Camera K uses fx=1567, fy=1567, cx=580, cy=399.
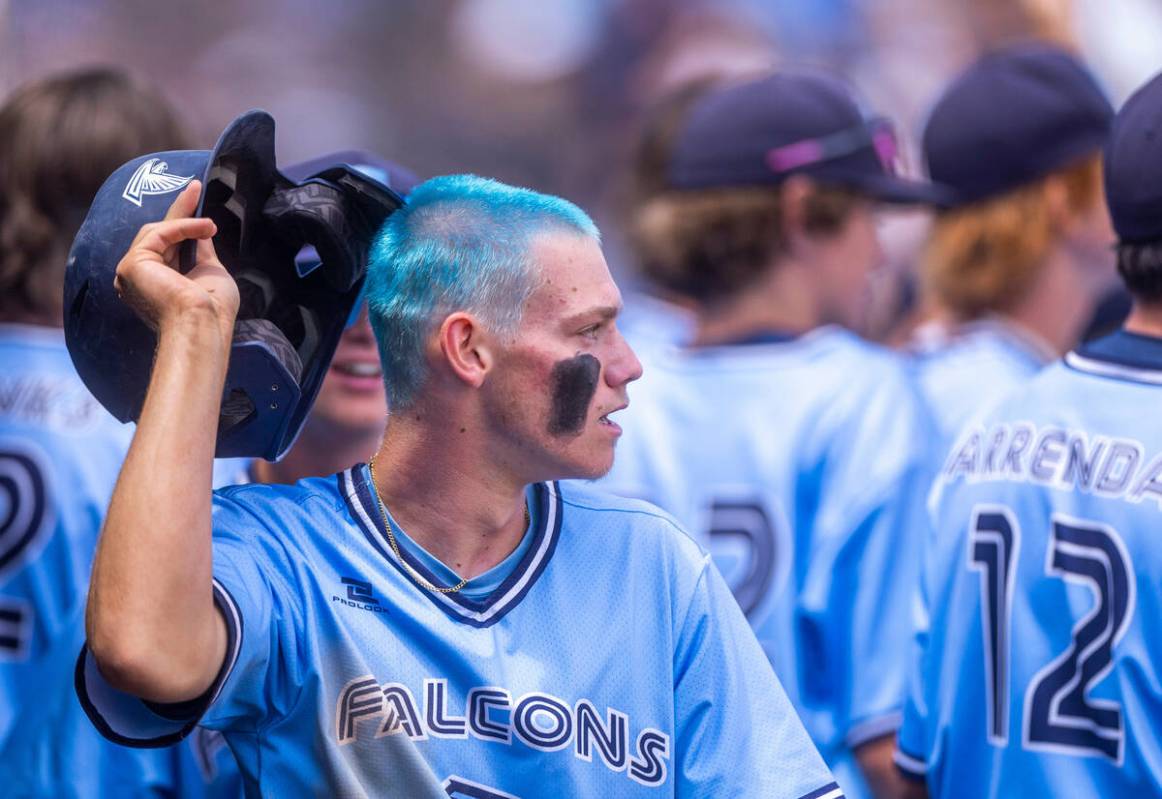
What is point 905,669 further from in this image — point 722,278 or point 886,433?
point 722,278

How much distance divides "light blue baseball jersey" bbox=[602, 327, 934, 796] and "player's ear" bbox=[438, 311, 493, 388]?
5.11ft

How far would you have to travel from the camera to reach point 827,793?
2.24 meters

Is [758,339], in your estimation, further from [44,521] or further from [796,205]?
[44,521]

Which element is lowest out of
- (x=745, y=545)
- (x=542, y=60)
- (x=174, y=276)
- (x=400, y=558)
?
(x=745, y=545)

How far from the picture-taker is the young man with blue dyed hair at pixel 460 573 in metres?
2.02

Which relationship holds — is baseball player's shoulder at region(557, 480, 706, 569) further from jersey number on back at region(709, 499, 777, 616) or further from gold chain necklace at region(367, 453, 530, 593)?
jersey number on back at region(709, 499, 777, 616)

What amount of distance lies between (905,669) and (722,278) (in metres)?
1.10

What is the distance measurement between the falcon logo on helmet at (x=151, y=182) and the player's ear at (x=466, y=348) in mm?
413

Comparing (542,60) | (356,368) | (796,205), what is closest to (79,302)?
(356,368)

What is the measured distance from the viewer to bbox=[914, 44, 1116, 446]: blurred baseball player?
430 centimetres

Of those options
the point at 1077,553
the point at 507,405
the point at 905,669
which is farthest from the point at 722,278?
the point at 507,405

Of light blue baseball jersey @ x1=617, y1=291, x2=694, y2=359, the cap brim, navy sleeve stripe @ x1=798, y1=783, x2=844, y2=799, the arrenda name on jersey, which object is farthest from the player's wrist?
the cap brim

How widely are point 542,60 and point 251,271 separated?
584 cm

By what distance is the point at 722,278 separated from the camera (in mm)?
4020
